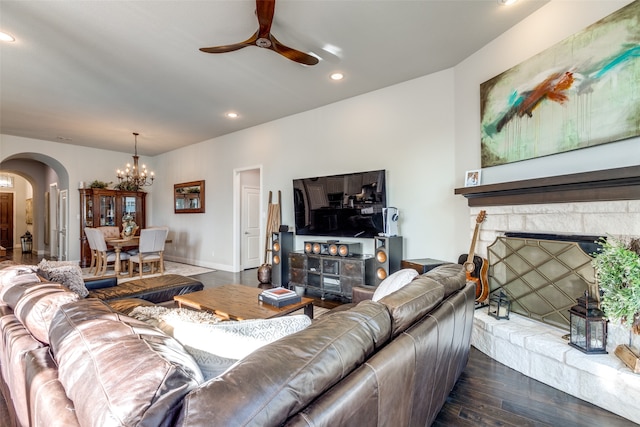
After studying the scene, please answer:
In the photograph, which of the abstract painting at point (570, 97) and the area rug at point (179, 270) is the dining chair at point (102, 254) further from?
the abstract painting at point (570, 97)

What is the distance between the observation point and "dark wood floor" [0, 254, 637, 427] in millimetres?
1744

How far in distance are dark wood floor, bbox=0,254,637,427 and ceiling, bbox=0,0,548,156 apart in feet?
9.87

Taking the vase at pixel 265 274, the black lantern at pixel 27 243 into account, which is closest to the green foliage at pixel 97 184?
the black lantern at pixel 27 243

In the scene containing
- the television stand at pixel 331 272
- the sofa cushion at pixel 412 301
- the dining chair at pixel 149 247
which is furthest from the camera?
the dining chair at pixel 149 247

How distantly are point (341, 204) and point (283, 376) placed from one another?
374 cm

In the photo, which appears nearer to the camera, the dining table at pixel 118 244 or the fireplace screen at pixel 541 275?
the fireplace screen at pixel 541 275

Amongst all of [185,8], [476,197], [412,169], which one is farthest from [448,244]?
[185,8]

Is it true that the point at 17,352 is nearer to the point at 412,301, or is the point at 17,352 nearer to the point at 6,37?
the point at 412,301

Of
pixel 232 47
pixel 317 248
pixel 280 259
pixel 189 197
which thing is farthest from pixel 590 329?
pixel 189 197

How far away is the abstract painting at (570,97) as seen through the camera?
203cm

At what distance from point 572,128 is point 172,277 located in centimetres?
422

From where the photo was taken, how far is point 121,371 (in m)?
0.71

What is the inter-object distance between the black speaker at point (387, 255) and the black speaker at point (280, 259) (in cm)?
175

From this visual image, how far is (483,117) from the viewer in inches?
123
